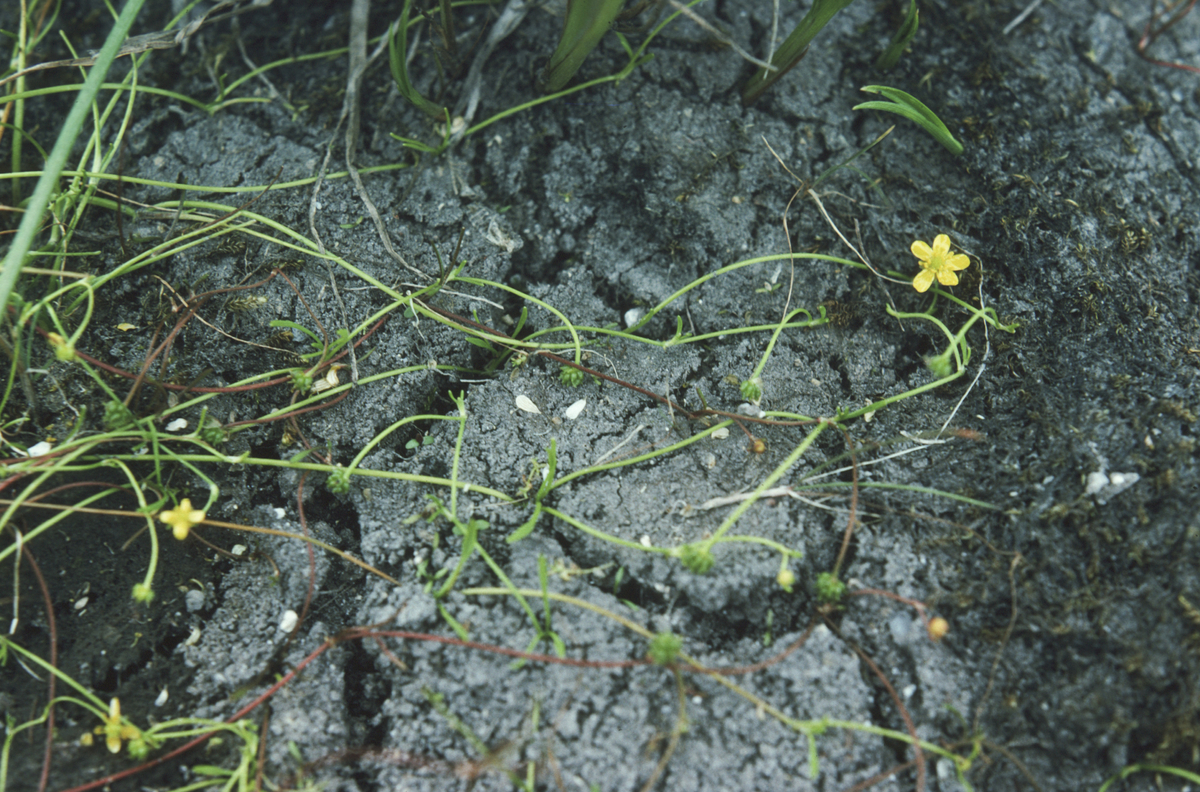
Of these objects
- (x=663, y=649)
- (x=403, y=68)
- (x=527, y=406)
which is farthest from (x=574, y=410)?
(x=403, y=68)

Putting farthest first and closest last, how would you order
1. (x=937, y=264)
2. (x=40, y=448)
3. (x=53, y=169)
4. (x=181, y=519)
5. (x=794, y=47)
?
(x=794, y=47), (x=937, y=264), (x=40, y=448), (x=181, y=519), (x=53, y=169)

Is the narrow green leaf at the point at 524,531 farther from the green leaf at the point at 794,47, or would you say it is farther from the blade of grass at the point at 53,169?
the green leaf at the point at 794,47

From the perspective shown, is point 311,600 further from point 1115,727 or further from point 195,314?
point 1115,727

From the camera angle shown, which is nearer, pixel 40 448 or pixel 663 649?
pixel 663 649

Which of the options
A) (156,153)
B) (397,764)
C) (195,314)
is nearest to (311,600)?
(397,764)

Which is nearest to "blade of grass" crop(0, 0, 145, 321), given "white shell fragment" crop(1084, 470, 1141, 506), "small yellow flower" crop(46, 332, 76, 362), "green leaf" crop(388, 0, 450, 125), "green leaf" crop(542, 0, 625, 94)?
"small yellow flower" crop(46, 332, 76, 362)

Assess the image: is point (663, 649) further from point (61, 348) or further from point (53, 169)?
point (53, 169)

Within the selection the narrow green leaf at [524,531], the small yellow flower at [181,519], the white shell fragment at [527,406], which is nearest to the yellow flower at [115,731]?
the small yellow flower at [181,519]
